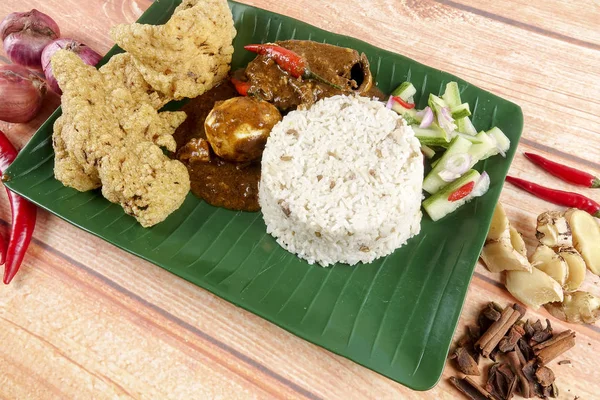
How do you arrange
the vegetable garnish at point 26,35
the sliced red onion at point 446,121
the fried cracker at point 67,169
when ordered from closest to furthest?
the fried cracker at point 67,169
the sliced red onion at point 446,121
the vegetable garnish at point 26,35

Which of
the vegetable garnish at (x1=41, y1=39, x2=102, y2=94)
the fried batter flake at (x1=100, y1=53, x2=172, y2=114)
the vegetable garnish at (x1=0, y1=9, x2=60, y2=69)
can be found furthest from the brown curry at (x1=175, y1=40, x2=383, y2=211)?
the vegetable garnish at (x1=0, y1=9, x2=60, y2=69)

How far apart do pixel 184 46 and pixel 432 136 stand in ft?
5.50

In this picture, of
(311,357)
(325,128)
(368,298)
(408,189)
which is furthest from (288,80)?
(311,357)

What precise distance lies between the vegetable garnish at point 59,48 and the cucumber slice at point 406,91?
2211 mm

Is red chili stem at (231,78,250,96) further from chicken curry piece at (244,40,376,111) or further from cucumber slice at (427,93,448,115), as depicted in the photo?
cucumber slice at (427,93,448,115)

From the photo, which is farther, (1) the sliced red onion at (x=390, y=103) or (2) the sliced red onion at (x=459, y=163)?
(1) the sliced red onion at (x=390, y=103)

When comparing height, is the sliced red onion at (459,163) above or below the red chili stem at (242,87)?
below

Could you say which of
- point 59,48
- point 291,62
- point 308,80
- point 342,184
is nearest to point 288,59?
point 291,62

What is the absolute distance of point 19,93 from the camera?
3494 mm

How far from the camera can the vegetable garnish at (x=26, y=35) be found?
384 centimetres

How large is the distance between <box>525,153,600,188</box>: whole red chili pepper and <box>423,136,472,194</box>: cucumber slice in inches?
27.1

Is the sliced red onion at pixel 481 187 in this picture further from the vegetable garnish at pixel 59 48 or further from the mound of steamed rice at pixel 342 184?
the vegetable garnish at pixel 59 48

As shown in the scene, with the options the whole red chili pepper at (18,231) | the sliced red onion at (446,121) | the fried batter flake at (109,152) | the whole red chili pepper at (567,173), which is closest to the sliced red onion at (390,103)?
the sliced red onion at (446,121)

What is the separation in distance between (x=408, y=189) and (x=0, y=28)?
10.8ft
